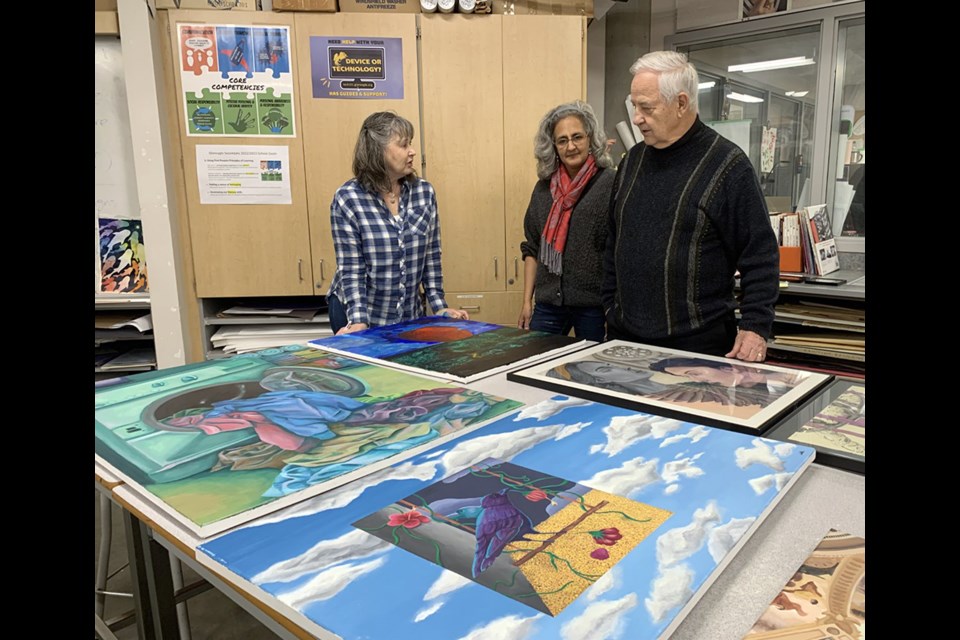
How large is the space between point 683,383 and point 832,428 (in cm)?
29

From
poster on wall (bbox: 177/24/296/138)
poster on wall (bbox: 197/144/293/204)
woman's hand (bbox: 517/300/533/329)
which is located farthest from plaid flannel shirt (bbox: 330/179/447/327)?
poster on wall (bbox: 177/24/296/138)

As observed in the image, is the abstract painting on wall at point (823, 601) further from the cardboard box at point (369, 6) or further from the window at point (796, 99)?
the window at point (796, 99)

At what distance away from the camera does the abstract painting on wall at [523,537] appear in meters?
0.57

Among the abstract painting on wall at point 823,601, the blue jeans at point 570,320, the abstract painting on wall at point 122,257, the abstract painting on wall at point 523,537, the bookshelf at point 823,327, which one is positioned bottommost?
the bookshelf at point 823,327

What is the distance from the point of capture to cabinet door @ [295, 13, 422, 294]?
2812 millimetres

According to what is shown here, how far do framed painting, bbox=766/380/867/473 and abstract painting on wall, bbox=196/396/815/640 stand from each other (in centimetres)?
6

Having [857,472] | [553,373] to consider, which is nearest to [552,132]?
[553,373]

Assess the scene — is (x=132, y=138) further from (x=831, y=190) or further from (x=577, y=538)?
(x=831, y=190)

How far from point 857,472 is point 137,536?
1.17 metres

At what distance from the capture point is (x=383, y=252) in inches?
81.2

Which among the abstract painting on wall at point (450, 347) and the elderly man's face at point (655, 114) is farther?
the elderly man's face at point (655, 114)

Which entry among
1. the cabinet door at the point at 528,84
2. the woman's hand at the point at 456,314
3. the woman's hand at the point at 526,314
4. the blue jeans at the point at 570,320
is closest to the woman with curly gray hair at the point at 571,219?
the blue jeans at the point at 570,320

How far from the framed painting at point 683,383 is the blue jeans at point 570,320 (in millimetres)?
715
